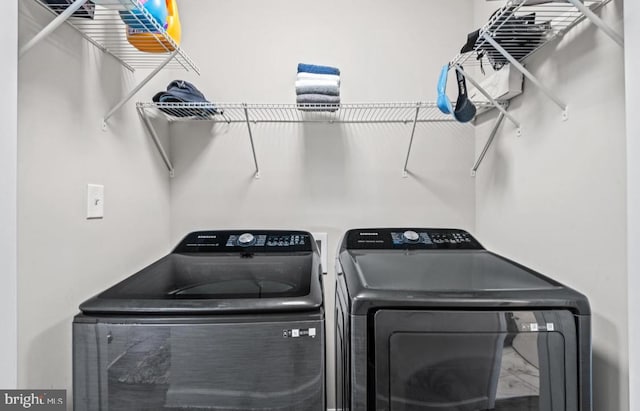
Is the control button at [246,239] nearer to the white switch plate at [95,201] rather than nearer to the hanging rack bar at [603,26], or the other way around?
the white switch plate at [95,201]

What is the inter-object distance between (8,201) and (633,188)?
1.41 m

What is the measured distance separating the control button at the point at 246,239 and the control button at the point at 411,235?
73cm

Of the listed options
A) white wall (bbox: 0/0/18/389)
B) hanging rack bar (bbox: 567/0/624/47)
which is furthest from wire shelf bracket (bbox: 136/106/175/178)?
hanging rack bar (bbox: 567/0/624/47)

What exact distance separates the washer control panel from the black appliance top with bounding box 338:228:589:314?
0.25 metres

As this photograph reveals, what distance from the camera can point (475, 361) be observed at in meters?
0.89

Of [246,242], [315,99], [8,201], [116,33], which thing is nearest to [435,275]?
[246,242]

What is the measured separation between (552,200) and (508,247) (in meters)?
0.43

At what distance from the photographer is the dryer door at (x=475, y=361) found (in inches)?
35.0

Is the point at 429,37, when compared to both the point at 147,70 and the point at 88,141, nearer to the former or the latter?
the point at 147,70

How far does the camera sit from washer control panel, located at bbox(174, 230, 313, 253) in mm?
1624

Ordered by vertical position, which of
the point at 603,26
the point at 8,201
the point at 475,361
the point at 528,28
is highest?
the point at 528,28

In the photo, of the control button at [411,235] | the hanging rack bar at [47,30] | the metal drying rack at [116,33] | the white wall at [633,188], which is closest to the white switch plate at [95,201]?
the metal drying rack at [116,33]

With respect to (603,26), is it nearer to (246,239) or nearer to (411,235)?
(411,235)

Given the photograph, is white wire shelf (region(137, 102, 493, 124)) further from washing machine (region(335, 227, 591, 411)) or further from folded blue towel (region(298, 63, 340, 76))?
washing machine (region(335, 227, 591, 411))
